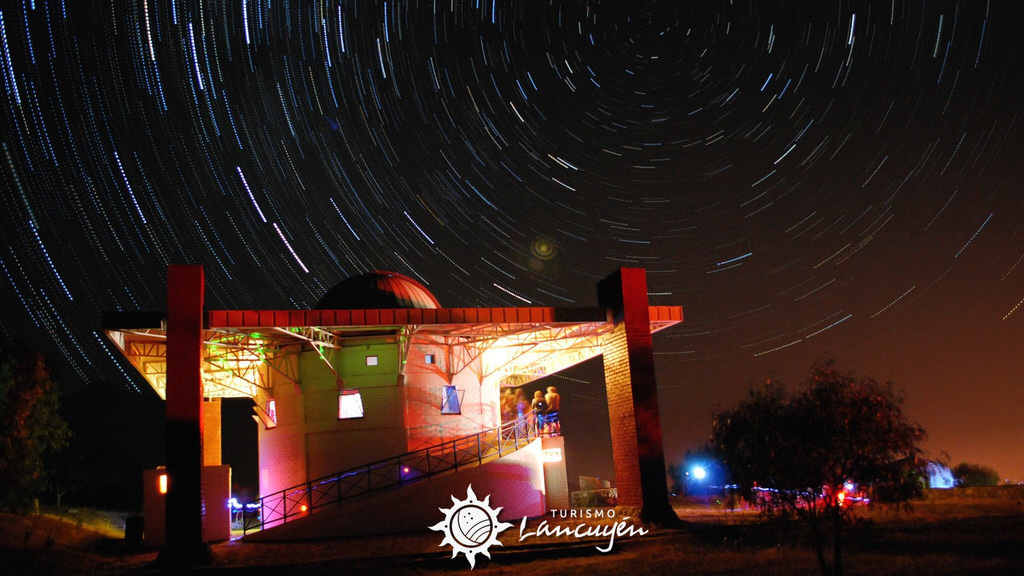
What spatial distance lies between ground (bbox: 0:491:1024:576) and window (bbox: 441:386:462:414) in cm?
596

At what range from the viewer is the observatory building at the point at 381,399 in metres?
19.9

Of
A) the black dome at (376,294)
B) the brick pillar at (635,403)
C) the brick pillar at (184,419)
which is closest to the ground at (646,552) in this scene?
the brick pillar at (184,419)

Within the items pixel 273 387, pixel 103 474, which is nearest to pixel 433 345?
pixel 273 387

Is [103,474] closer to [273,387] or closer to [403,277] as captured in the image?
[273,387]

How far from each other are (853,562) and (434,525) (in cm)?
1227

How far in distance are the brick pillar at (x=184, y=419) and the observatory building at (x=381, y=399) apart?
0.04 metres

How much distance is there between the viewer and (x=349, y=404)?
25062 mm

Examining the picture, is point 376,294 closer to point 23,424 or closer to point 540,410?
point 540,410

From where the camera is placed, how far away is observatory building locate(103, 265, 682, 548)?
19.9m

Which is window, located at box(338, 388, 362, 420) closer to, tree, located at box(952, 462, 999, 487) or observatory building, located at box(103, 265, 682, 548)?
observatory building, located at box(103, 265, 682, 548)

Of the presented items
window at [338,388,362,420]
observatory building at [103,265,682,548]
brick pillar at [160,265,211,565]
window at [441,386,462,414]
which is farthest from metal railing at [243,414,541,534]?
brick pillar at [160,265,211,565]

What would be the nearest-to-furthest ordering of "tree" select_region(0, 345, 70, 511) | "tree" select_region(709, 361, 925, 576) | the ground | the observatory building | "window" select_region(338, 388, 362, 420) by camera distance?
"tree" select_region(709, 361, 925, 576) → the ground → the observatory building → "window" select_region(338, 388, 362, 420) → "tree" select_region(0, 345, 70, 511)

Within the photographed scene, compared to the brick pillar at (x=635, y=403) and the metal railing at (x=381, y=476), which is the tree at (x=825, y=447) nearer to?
the brick pillar at (x=635, y=403)

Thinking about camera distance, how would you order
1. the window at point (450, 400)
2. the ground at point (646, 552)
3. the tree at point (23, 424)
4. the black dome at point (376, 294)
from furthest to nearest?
the black dome at point (376, 294), the window at point (450, 400), the tree at point (23, 424), the ground at point (646, 552)
